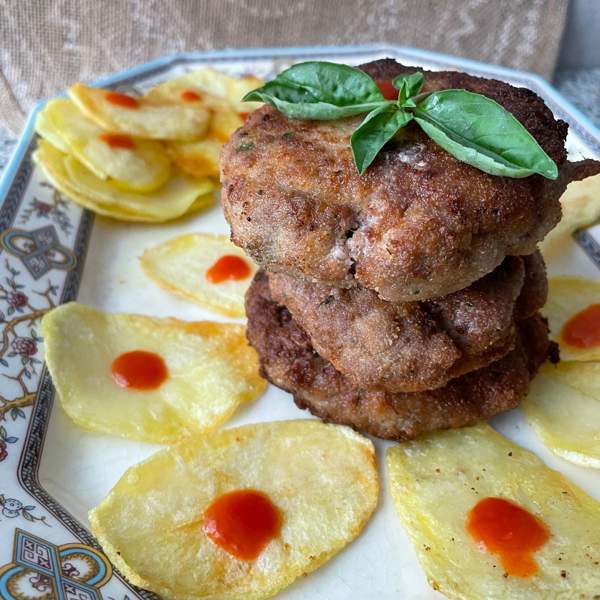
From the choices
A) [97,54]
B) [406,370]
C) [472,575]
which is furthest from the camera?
[97,54]

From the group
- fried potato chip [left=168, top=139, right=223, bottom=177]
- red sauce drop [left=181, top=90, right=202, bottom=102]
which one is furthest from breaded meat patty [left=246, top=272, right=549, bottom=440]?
red sauce drop [left=181, top=90, right=202, bottom=102]

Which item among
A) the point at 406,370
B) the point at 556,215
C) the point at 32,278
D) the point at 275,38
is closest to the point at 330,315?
the point at 406,370

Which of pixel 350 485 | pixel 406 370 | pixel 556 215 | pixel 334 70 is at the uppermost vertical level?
pixel 334 70

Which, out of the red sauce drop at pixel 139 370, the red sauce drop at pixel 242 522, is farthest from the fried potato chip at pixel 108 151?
the red sauce drop at pixel 242 522

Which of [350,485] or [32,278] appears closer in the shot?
[350,485]

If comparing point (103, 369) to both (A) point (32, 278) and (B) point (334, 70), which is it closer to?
(A) point (32, 278)

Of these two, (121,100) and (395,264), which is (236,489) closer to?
(395,264)

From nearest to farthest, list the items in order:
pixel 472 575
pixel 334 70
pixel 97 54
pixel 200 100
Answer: pixel 472 575 → pixel 334 70 → pixel 200 100 → pixel 97 54
